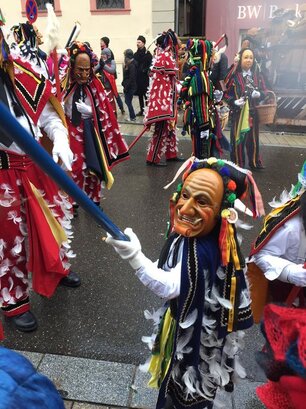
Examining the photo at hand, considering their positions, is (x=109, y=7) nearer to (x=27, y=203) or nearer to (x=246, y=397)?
(x=27, y=203)

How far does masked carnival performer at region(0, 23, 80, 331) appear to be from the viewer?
241cm

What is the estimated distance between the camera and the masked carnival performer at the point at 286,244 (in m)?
1.88

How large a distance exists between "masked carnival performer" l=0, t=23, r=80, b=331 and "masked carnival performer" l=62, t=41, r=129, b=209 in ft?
4.73

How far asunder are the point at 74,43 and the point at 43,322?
2.75 meters

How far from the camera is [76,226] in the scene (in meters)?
4.44

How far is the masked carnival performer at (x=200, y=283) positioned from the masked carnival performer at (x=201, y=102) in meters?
3.70

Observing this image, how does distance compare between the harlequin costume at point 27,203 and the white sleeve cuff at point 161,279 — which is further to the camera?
the harlequin costume at point 27,203

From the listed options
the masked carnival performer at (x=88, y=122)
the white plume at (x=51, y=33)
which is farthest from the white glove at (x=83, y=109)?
the white plume at (x=51, y=33)

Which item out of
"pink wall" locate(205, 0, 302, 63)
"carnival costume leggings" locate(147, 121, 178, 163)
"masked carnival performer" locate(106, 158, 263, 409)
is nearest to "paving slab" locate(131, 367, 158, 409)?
"masked carnival performer" locate(106, 158, 263, 409)

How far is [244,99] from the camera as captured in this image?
5.82 meters

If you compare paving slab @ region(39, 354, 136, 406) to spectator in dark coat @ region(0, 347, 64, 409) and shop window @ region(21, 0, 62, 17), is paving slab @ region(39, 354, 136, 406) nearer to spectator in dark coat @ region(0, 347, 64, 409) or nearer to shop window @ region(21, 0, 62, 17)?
spectator in dark coat @ region(0, 347, 64, 409)

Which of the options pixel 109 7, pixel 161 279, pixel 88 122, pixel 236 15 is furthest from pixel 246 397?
pixel 109 7

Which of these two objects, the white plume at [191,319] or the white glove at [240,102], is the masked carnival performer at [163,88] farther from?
the white plume at [191,319]

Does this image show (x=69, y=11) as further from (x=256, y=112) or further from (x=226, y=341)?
(x=226, y=341)
